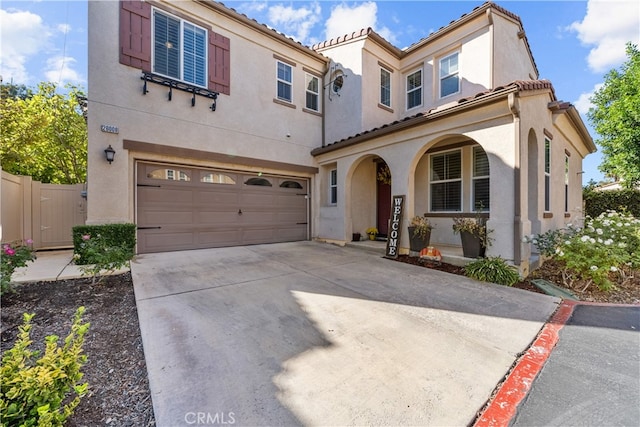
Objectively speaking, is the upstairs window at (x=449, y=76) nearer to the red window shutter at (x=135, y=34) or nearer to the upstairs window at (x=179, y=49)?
the upstairs window at (x=179, y=49)

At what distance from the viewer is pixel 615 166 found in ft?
41.4

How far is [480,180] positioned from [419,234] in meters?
2.45

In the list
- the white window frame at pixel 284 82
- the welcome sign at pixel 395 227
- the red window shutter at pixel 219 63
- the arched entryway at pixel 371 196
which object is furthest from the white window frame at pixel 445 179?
the red window shutter at pixel 219 63

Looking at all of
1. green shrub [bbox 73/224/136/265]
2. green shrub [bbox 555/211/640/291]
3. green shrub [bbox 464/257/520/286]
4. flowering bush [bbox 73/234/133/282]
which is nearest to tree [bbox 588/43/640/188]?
green shrub [bbox 555/211/640/291]

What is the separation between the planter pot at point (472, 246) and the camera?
5.62 m

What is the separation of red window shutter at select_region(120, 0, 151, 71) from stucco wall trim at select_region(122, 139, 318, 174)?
2.00 metres

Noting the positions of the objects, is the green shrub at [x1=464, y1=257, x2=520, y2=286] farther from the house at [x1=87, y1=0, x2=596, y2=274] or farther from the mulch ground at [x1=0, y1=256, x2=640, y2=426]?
the house at [x1=87, y1=0, x2=596, y2=274]

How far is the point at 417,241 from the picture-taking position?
664 centimetres

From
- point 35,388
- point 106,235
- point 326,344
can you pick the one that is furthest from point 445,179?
point 106,235

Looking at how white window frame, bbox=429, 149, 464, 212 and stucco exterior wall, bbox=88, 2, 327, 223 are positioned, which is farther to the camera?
white window frame, bbox=429, 149, 464, 212

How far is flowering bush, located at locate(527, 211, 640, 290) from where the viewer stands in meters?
4.50

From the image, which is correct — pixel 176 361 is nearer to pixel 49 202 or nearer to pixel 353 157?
pixel 353 157

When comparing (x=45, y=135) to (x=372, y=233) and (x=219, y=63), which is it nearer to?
(x=219, y=63)
